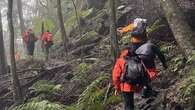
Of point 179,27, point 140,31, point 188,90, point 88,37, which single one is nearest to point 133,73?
point 188,90

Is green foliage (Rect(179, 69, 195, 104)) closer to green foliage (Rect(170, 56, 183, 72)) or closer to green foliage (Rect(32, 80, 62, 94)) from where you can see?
green foliage (Rect(170, 56, 183, 72))

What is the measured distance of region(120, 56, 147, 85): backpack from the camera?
782cm

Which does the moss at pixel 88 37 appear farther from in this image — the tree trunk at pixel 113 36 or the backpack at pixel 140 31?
the backpack at pixel 140 31

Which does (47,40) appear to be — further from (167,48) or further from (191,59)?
(191,59)

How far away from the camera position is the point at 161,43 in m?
11.4

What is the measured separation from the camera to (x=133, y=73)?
25.6 feet

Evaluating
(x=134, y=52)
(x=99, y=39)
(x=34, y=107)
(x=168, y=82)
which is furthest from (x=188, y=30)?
(x=99, y=39)

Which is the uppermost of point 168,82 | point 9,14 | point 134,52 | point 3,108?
point 9,14

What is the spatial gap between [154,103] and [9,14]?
5.80m

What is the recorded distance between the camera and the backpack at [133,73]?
782 cm

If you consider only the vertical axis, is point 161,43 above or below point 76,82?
above

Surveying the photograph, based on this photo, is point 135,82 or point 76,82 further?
point 76,82

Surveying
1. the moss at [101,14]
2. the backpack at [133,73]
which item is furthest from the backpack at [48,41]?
the backpack at [133,73]

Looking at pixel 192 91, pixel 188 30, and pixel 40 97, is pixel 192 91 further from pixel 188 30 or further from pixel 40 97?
pixel 40 97
